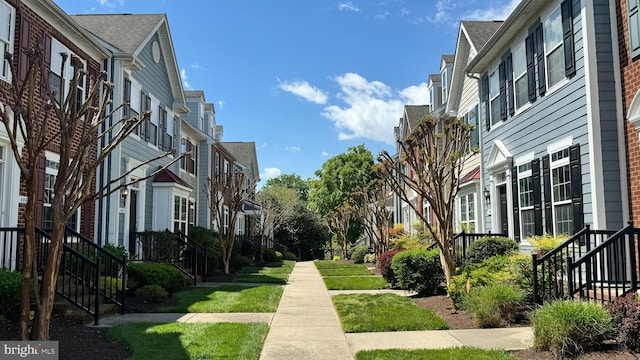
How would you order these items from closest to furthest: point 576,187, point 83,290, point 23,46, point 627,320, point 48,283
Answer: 1. point 48,283
2. point 627,320
3. point 83,290
4. point 576,187
5. point 23,46

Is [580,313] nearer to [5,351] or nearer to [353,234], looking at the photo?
[5,351]

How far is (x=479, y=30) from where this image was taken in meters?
17.2

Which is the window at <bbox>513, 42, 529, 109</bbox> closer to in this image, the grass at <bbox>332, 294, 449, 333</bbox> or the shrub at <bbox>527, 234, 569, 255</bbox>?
the shrub at <bbox>527, 234, 569, 255</bbox>

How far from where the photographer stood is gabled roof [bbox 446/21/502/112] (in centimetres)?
1669

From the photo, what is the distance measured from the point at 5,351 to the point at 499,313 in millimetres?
6869

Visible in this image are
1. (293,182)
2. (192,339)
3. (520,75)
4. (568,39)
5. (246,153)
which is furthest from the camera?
(293,182)

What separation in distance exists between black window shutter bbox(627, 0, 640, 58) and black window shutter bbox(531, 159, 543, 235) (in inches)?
135

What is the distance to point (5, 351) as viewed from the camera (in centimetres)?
565

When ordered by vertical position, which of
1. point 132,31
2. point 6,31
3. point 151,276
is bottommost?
point 151,276

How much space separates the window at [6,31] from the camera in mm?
9562

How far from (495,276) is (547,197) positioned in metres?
3.03

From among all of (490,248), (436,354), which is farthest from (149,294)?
(490,248)

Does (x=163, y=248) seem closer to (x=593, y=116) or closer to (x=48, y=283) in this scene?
(x=48, y=283)

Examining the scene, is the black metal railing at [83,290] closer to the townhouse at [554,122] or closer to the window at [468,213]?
the townhouse at [554,122]
